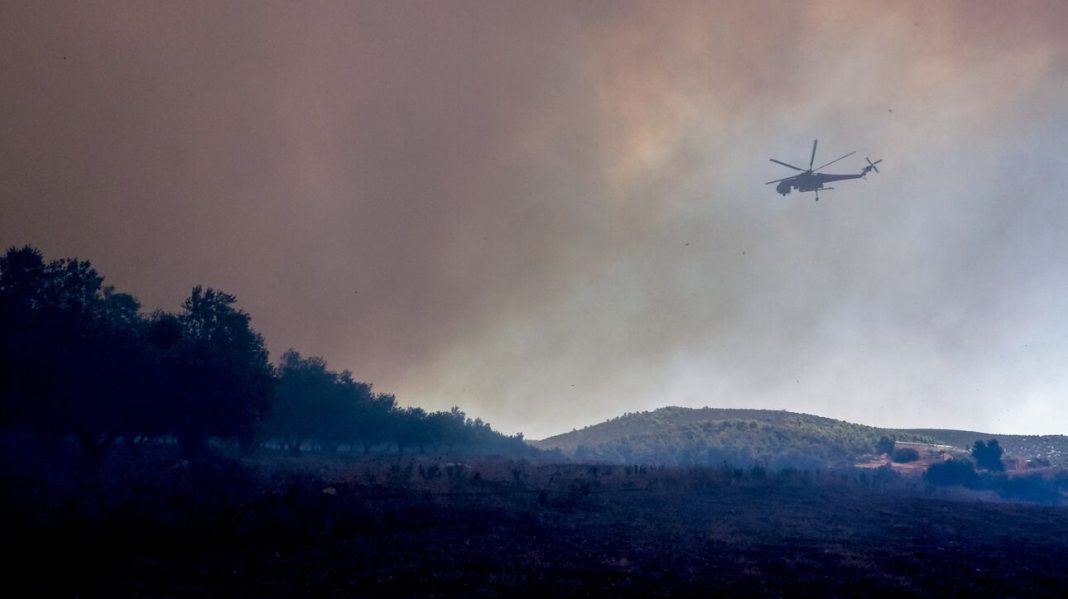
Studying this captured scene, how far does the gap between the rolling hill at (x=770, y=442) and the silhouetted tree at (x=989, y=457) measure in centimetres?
2363

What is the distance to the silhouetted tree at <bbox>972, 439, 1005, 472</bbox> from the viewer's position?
268ft

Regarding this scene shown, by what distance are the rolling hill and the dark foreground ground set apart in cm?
7505

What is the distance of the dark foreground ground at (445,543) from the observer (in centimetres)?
1566

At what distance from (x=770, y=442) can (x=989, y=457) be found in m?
46.8

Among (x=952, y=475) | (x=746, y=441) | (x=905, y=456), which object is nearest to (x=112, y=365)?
(x=952, y=475)

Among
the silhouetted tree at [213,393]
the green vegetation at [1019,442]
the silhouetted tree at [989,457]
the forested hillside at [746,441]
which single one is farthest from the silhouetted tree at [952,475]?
the silhouetted tree at [213,393]

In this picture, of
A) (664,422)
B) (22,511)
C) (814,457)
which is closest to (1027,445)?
(814,457)

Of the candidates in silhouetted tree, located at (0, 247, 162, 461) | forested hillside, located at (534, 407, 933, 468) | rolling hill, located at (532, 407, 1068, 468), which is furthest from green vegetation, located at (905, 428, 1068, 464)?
silhouetted tree, located at (0, 247, 162, 461)

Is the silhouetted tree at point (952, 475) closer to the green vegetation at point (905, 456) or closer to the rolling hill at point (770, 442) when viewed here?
the green vegetation at point (905, 456)

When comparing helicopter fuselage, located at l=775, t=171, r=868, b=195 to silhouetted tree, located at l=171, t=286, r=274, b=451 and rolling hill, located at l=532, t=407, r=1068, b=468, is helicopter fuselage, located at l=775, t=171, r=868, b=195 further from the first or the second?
rolling hill, located at l=532, t=407, r=1068, b=468

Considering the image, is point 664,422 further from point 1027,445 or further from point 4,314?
point 4,314

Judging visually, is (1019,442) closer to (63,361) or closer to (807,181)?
(807,181)

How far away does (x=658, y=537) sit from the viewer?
26047 mm

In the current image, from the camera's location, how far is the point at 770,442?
126m
